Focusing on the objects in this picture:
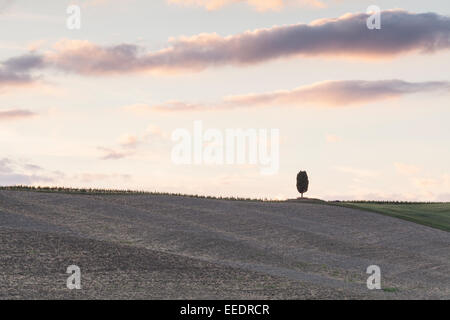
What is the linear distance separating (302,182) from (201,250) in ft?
146

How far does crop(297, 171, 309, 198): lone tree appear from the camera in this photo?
73125 mm

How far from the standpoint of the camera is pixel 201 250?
2995cm

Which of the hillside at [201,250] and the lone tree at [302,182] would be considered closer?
the hillside at [201,250]

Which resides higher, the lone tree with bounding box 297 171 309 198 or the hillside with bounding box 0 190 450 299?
the lone tree with bounding box 297 171 309 198

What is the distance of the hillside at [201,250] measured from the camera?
73.6ft

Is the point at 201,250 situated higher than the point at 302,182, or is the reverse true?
the point at 302,182

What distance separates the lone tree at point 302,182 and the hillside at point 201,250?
22666 mm

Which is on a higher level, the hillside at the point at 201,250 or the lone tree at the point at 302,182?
the lone tree at the point at 302,182

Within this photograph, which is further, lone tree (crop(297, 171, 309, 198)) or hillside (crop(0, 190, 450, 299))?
lone tree (crop(297, 171, 309, 198))

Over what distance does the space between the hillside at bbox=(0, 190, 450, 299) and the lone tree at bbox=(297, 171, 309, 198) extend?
74.4 ft

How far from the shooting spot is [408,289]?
87.0 feet

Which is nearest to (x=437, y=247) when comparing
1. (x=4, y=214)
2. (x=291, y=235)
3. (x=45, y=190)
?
(x=291, y=235)

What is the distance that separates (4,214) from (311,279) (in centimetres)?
1889
